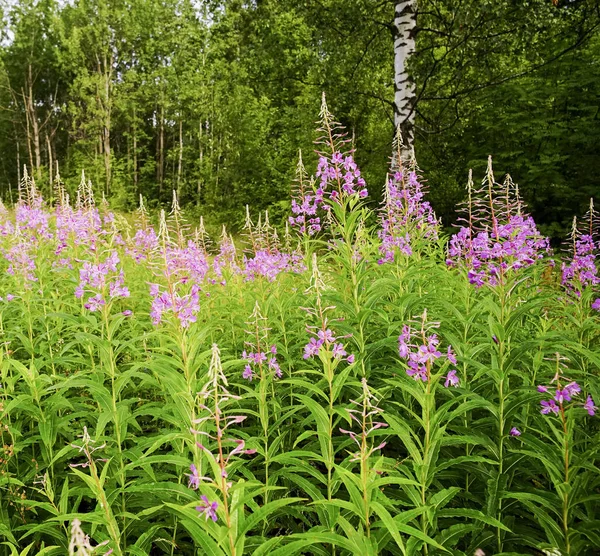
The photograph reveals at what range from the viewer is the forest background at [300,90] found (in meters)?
9.32

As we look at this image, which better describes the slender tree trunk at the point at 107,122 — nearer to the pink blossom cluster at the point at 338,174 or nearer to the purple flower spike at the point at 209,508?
the pink blossom cluster at the point at 338,174

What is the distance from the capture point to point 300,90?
776 inches

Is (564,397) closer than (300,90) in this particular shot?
Yes

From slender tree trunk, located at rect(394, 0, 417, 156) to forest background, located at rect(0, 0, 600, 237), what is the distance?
134 mm

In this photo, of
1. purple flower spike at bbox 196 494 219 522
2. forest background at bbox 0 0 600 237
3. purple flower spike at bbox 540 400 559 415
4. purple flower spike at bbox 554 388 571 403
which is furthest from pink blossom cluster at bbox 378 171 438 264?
forest background at bbox 0 0 600 237

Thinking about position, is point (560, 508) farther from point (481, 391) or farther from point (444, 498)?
point (481, 391)

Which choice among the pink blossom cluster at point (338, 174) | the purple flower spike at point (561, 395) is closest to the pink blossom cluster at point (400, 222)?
the pink blossom cluster at point (338, 174)

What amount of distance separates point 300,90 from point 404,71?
1282 cm

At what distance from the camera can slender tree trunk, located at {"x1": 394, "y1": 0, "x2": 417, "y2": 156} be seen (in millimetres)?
7742

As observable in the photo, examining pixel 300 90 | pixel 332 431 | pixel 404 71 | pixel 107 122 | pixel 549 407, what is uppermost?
pixel 107 122

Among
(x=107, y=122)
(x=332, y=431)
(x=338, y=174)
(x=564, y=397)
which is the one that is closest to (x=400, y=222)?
(x=338, y=174)

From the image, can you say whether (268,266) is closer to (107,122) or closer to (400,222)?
(400,222)

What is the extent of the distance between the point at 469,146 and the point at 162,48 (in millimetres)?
26479

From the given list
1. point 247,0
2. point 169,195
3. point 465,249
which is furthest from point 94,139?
point 465,249
